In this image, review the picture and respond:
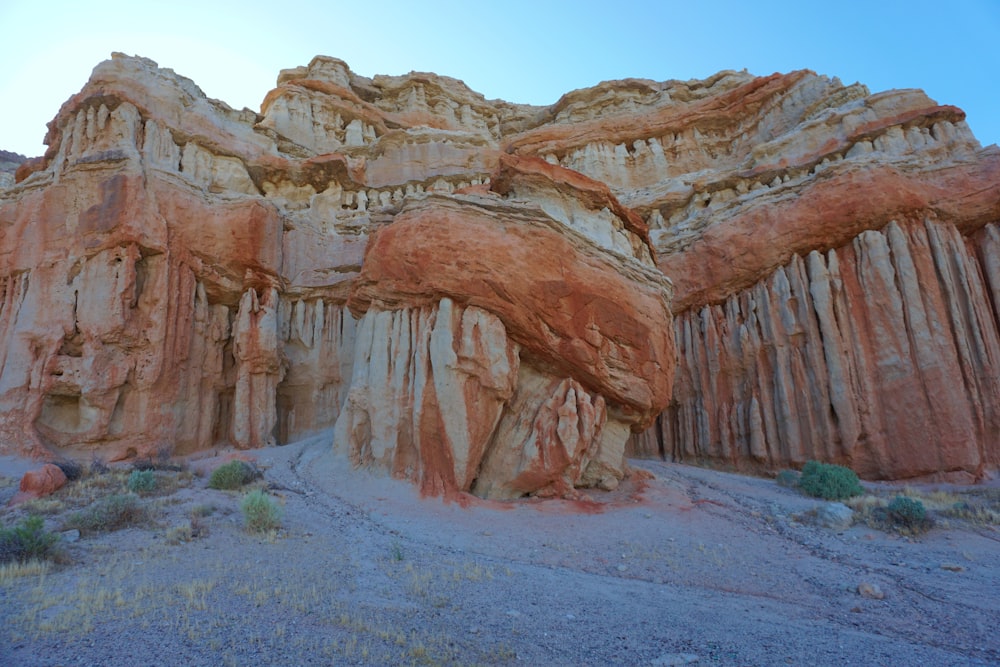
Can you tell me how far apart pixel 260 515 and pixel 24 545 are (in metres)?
3.09

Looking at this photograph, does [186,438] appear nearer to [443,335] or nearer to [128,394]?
[128,394]

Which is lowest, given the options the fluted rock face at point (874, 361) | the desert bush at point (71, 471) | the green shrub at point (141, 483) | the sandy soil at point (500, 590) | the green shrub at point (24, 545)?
the sandy soil at point (500, 590)

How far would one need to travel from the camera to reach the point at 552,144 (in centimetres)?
3819

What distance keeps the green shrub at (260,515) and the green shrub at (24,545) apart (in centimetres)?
260

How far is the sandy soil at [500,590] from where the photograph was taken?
507cm

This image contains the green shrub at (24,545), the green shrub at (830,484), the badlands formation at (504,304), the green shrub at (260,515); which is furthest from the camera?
the green shrub at (830,484)

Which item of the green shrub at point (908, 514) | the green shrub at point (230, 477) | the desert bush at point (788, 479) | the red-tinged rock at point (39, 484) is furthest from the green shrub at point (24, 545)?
the desert bush at point (788, 479)

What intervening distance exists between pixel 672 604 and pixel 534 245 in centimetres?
866

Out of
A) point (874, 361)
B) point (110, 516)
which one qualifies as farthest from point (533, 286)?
point (874, 361)

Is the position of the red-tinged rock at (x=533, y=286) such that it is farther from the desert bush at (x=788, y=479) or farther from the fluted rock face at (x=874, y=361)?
the fluted rock face at (x=874, y=361)

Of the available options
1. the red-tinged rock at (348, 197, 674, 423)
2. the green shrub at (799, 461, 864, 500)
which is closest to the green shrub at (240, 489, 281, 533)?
the red-tinged rock at (348, 197, 674, 423)

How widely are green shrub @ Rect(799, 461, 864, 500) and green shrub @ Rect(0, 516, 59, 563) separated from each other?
16496 mm

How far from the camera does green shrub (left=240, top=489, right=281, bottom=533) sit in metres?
9.15

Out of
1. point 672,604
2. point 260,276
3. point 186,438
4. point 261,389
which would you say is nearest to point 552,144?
point 260,276
